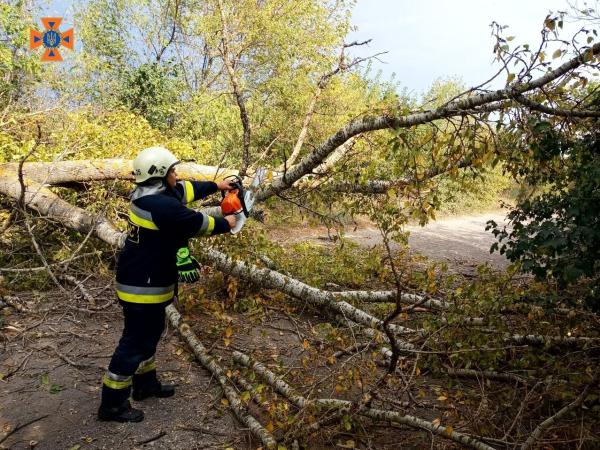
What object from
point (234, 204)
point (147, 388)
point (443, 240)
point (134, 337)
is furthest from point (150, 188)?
point (443, 240)

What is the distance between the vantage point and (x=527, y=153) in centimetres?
282

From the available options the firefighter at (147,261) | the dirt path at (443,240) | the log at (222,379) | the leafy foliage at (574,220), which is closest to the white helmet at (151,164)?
the firefighter at (147,261)

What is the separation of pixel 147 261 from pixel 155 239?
163 millimetres

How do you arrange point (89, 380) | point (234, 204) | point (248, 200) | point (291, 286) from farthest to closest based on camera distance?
1. point (291, 286)
2. point (89, 380)
3. point (248, 200)
4. point (234, 204)

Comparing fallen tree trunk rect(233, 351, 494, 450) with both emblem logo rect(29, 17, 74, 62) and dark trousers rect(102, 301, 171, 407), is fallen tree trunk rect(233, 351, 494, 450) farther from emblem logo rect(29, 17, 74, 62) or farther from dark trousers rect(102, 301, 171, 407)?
emblem logo rect(29, 17, 74, 62)

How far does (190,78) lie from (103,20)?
3.60 meters

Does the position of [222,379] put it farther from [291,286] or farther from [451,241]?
[451,241]

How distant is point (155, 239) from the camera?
2.90 m

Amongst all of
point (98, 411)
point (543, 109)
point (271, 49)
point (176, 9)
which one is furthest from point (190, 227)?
point (176, 9)

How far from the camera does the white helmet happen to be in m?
2.85

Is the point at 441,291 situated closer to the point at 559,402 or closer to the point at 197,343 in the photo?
the point at 559,402

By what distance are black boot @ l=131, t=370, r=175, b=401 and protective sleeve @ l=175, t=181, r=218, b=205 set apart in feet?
4.56

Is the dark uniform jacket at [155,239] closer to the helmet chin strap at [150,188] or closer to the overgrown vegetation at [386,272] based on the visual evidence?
the helmet chin strap at [150,188]

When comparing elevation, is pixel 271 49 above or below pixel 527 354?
above
